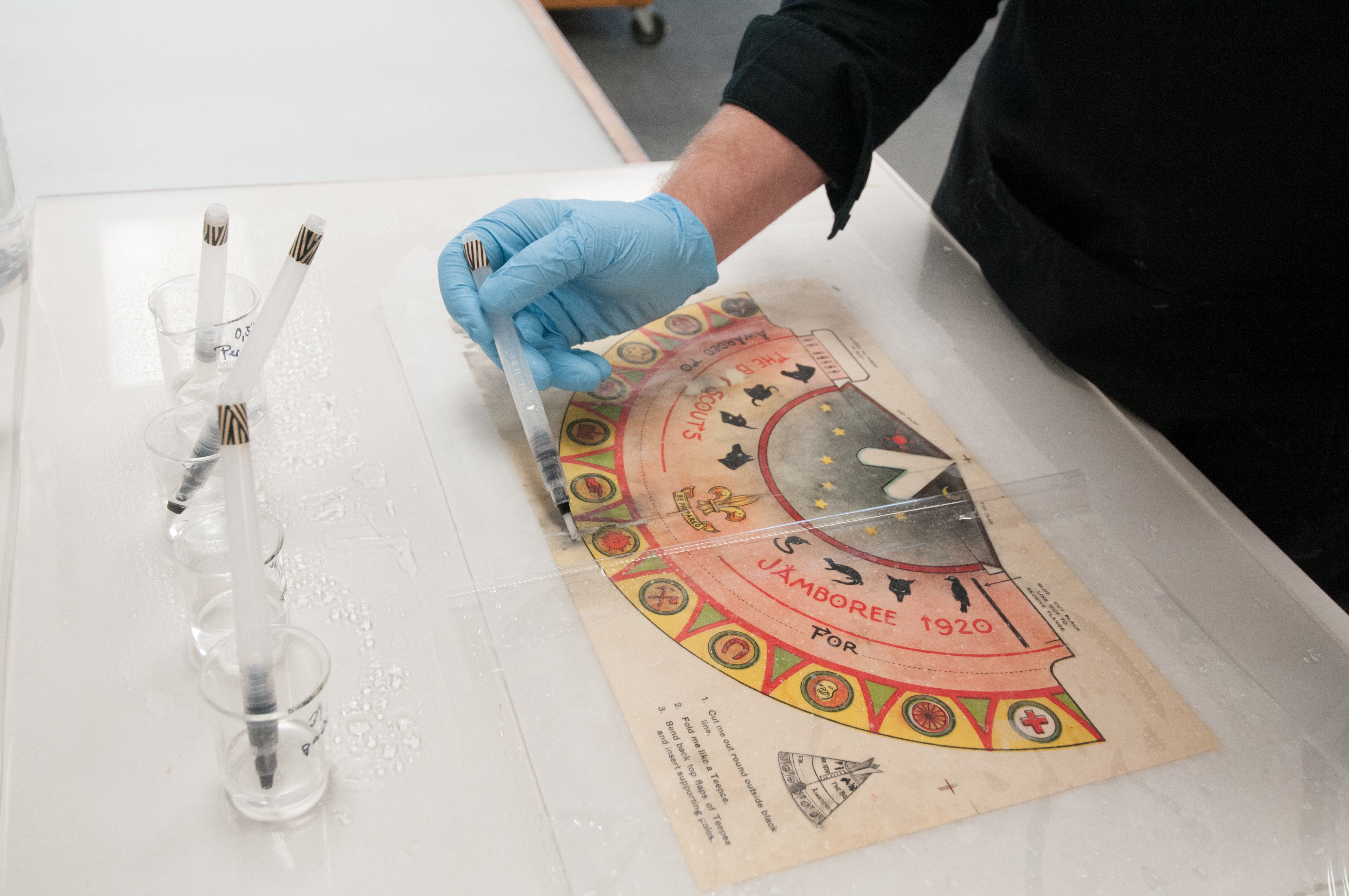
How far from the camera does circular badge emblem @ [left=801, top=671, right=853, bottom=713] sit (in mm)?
638

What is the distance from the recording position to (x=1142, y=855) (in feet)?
1.94

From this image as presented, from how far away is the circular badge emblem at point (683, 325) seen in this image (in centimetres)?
97

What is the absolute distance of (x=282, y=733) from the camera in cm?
53

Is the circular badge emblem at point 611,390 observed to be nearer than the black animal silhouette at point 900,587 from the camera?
No

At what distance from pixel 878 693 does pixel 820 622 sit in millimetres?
68

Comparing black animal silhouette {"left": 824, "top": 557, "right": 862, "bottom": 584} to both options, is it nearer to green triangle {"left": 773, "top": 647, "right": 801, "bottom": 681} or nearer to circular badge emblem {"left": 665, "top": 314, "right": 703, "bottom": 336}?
green triangle {"left": 773, "top": 647, "right": 801, "bottom": 681}

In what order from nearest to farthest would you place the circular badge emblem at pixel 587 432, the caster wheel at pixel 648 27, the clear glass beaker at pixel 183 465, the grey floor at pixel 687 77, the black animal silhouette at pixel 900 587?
the clear glass beaker at pixel 183 465, the black animal silhouette at pixel 900 587, the circular badge emblem at pixel 587 432, the grey floor at pixel 687 77, the caster wheel at pixel 648 27

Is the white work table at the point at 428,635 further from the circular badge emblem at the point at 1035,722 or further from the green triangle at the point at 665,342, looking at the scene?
the green triangle at the point at 665,342

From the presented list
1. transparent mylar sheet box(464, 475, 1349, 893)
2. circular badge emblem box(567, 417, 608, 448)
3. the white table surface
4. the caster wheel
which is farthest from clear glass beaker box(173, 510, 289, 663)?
the caster wheel

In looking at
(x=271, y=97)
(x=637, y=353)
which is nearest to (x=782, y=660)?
(x=637, y=353)

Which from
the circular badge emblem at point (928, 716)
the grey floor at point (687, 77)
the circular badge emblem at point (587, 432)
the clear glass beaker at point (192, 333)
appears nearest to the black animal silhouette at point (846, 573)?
the circular badge emblem at point (928, 716)

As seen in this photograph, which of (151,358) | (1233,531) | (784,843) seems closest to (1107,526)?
(1233,531)

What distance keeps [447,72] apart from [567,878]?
50.0 inches

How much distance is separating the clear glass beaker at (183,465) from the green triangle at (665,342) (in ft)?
1.37
